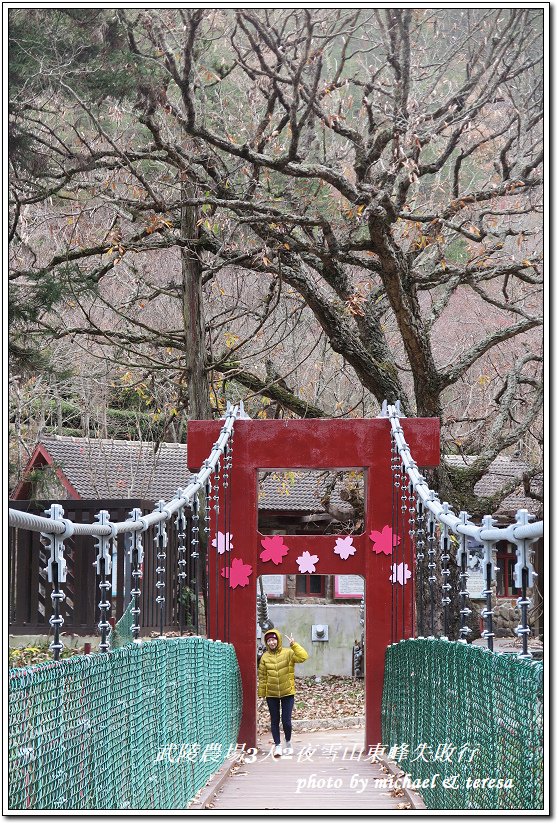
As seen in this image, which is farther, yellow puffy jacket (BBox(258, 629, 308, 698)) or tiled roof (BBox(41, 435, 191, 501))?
tiled roof (BBox(41, 435, 191, 501))

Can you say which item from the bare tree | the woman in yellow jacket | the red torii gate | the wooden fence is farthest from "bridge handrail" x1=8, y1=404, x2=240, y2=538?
the bare tree

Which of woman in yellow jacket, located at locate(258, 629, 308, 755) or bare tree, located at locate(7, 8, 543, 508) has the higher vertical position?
bare tree, located at locate(7, 8, 543, 508)

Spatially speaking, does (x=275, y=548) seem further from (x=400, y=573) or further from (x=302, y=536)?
(x=400, y=573)

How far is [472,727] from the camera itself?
357cm

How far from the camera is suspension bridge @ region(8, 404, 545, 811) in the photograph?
273cm

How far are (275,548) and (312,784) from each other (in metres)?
2.60

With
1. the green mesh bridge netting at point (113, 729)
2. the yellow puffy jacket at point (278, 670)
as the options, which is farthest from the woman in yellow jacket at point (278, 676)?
the green mesh bridge netting at point (113, 729)

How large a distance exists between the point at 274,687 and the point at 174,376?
3938 mm

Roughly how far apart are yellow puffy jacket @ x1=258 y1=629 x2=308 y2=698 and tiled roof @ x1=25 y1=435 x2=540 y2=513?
681 cm

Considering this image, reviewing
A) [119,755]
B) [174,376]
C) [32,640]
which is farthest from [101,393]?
[119,755]

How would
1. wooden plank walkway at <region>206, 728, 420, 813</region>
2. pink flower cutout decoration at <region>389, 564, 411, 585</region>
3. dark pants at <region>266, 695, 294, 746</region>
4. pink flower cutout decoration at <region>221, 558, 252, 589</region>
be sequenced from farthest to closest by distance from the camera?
pink flower cutout decoration at <region>221, 558, 252, 589</region> < pink flower cutout decoration at <region>389, 564, 411, 585</region> < dark pants at <region>266, 695, 294, 746</region> < wooden plank walkway at <region>206, 728, 420, 813</region>

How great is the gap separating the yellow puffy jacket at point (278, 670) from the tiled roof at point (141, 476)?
681 cm

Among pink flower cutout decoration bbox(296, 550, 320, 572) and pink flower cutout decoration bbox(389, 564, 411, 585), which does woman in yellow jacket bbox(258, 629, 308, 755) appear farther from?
pink flower cutout decoration bbox(389, 564, 411, 585)

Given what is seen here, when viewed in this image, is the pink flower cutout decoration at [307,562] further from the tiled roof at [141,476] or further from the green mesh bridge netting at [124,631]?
the tiled roof at [141,476]
